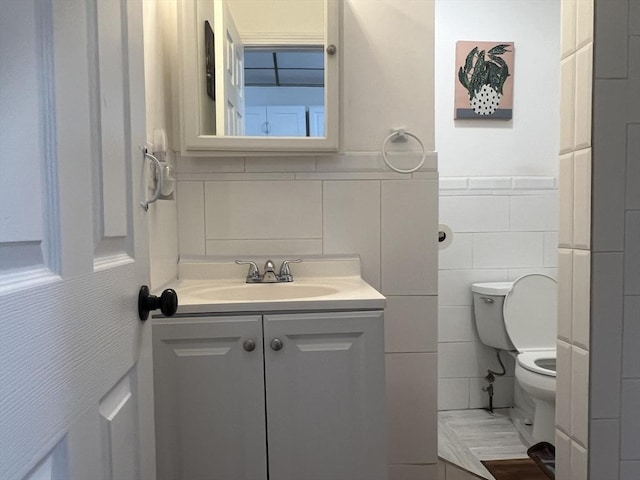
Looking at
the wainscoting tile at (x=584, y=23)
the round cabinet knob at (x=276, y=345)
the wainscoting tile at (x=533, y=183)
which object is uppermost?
the wainscoting tile at (x=584, y=23)

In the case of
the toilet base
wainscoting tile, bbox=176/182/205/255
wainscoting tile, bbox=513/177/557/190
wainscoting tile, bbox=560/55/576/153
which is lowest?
the toilet base

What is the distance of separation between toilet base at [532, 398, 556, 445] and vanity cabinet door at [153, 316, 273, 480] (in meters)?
1.38

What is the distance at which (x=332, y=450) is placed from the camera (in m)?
1.18

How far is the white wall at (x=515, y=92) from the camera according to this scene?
93.0 inches

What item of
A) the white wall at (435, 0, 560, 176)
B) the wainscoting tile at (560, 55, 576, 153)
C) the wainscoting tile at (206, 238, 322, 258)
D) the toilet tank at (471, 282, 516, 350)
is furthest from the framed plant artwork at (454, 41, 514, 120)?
the wainscoting tile at (560, 55, 576, 153)

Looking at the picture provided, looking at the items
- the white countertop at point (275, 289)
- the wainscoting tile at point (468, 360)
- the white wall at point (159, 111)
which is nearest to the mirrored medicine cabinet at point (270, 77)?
the white wall at point (159, 111)

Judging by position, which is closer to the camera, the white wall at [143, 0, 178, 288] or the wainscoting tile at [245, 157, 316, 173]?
the white wall at [143, 0, 178, 288]

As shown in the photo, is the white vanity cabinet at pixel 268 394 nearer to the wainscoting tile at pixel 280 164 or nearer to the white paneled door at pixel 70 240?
the white paneled door at pixel 70 240

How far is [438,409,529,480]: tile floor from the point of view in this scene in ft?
6.47

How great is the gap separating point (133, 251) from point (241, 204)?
86cm

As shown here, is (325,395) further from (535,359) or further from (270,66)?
(535,359)

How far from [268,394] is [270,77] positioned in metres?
1.01

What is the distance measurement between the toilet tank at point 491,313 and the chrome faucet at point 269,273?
1166 mm

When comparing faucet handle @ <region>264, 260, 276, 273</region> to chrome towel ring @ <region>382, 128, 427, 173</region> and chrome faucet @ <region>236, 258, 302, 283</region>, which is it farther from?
chrome towel ring @ <region>382, 128, 427, 173</region>
